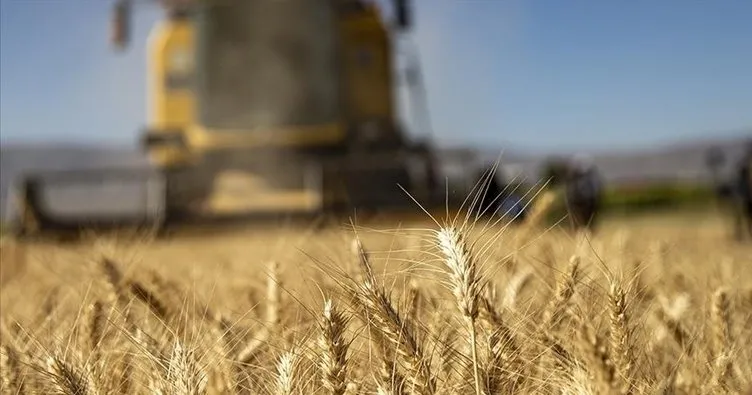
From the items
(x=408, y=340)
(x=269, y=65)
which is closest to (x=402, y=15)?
(x=269, y=65)

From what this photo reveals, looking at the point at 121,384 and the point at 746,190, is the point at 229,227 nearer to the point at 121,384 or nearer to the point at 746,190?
the point at 746,190

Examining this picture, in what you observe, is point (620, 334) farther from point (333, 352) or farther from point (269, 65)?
point (269, 65)

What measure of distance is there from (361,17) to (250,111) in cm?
380

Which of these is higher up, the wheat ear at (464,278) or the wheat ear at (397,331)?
the wheat ear at (464,278)

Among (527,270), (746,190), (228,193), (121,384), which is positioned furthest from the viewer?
(228,193)

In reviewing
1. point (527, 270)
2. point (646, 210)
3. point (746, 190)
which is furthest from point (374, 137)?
point (646, 210)

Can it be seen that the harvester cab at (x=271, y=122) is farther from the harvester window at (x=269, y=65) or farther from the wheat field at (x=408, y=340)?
the wheat field at (x=408, y=340)

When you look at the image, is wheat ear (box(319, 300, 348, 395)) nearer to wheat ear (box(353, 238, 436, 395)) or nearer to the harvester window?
wheat ear (box(353, 238, 436, 395))

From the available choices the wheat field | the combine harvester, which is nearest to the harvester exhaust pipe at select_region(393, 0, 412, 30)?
the combine harvester

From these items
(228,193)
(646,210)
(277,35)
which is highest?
(277,35)

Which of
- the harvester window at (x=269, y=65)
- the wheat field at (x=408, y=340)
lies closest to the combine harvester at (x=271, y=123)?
the harvester window at (x=269, y=65)

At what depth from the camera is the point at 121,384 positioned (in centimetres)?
110

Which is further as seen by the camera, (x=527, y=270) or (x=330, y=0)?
(x=330, y=0)

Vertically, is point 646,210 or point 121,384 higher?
point 121,384
